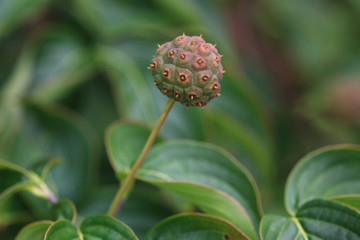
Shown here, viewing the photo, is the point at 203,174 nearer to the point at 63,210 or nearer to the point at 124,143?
the point at 124,143

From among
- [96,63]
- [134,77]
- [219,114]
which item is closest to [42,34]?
[96,63]

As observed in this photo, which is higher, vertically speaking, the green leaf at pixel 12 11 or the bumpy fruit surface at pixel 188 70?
the bumpy fruit surface at pixel 188 70

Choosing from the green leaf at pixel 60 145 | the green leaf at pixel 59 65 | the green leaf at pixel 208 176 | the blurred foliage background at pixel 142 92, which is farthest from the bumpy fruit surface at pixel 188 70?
the green leaf at pixel 59 65

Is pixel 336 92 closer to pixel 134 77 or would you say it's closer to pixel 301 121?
pixel 301 121

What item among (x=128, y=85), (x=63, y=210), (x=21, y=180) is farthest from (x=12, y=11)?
(x=63, y=210)

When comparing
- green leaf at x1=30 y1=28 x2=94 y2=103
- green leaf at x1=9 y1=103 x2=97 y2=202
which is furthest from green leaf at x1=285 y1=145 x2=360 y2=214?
green leaf at x1=30 y1=28 x2=94 y2=103

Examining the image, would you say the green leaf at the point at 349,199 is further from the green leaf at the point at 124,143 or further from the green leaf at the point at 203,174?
the green leaf at the point at 124,143

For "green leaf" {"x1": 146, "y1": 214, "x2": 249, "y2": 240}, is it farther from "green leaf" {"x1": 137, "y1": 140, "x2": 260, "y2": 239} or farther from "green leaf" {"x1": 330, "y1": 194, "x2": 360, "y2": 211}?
"green leaf" {"x1": 330, "y1": 194, "x2": 360, "y2": 211}
